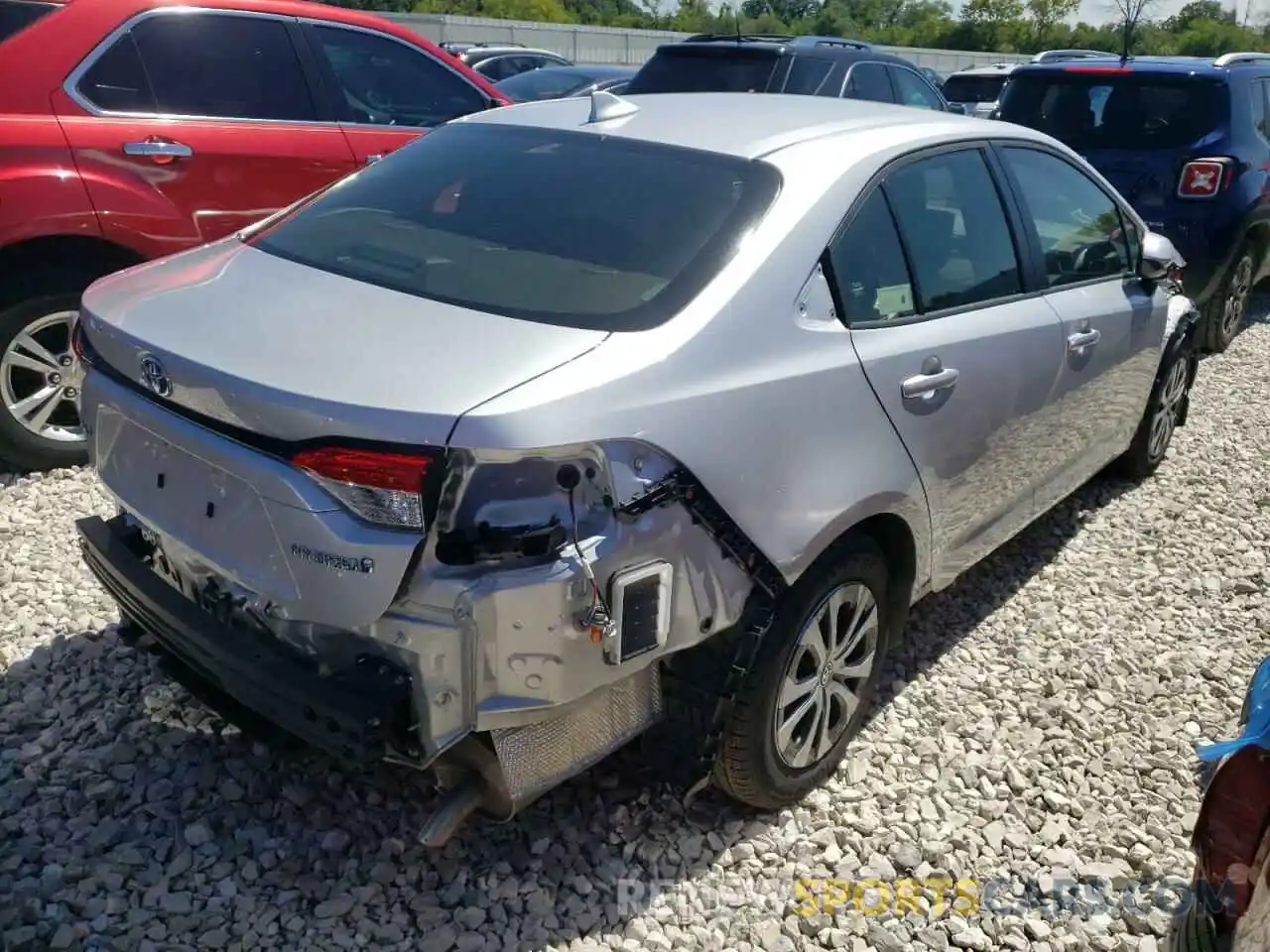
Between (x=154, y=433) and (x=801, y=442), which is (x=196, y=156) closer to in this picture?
(x=154, y=433)

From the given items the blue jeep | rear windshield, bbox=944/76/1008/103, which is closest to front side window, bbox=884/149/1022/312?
the blue jeep

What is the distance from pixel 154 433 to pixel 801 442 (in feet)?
4.59

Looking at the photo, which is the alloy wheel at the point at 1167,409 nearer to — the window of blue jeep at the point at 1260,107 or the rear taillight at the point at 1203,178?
the rear taillight at the point at 1203,178

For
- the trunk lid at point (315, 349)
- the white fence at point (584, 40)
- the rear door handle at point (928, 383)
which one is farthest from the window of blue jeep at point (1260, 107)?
the white fence at point (584, 40)

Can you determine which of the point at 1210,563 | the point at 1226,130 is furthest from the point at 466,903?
the point at 1226,130

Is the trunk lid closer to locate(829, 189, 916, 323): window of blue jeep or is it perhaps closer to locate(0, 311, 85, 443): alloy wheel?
locate(829, 189, 916, 323): window of blue jeep

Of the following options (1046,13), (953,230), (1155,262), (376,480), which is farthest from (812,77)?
(1046,13)

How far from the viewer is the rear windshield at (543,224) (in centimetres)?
250

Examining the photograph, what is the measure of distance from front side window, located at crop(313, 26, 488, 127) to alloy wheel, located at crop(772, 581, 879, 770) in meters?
3.60

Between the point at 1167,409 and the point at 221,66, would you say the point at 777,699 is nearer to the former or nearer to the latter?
the point at 1167,409

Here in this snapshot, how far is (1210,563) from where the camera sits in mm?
4578

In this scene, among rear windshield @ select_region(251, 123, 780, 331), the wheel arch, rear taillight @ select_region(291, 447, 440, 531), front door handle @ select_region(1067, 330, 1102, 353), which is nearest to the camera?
rear taillight @ select_region(291, 447, 440, 531)

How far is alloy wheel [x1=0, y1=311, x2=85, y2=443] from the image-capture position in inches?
173

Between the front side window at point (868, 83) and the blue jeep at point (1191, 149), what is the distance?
4.57 ft
